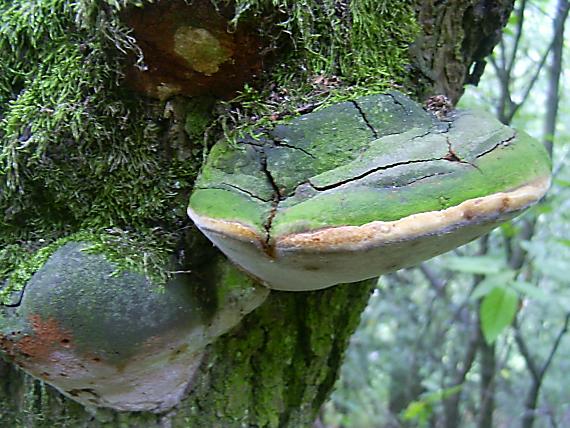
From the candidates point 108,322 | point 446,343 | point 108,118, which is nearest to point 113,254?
point 108,322


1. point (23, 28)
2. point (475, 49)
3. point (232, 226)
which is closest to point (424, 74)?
point (475, 49)

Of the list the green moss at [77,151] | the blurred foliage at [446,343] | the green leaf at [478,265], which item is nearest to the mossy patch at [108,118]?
the green moss at [77,151]

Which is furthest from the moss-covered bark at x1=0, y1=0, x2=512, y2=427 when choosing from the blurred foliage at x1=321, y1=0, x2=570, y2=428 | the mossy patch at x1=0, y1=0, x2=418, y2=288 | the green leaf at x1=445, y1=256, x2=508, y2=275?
the blurred foliage at x1=321, y1=0, x2=570, y2=428

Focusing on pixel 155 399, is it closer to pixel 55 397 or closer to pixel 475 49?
Result: pixel 55 397

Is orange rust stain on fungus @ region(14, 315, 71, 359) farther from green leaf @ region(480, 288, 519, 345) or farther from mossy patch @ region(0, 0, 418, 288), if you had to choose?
green leaf @ region(480, 288, 519, 345)

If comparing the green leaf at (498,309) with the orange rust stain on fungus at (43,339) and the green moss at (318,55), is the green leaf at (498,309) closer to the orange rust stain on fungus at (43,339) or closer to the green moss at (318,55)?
the green moss at (318,55)

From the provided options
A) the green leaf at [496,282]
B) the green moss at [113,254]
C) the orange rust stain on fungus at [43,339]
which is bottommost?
the green leaf at [496,282]
